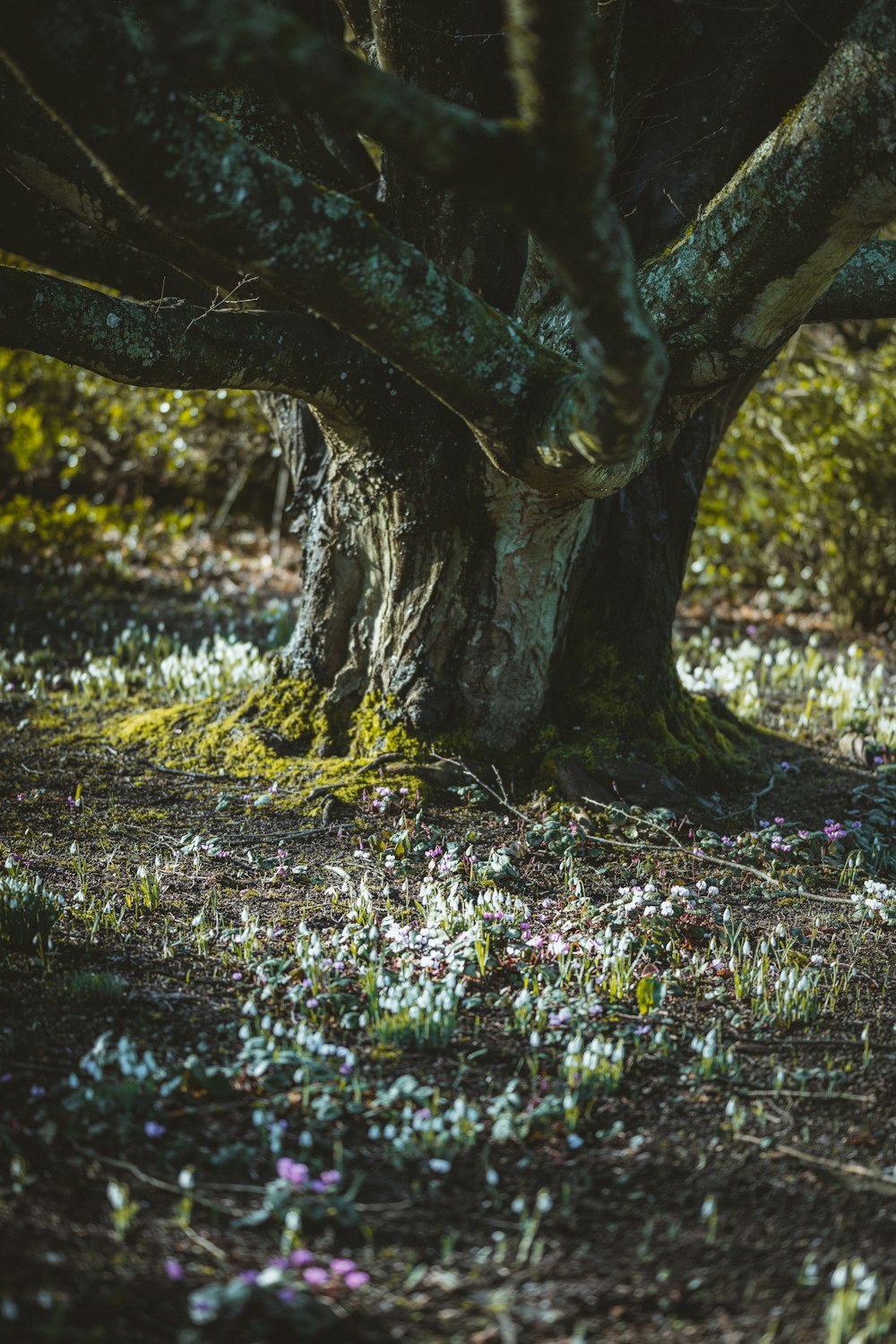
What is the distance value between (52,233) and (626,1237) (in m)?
4.01

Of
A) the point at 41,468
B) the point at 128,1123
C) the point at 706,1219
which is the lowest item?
the point at 128,1123

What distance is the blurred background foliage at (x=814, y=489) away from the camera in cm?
818

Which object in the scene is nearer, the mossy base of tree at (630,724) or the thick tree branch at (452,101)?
the thick tree branch at (452,101)

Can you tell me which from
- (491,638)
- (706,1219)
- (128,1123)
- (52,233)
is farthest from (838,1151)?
(52,233)

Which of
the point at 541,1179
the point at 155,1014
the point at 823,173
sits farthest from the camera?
the point at 823,173

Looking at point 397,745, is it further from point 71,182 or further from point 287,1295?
point 287,1295

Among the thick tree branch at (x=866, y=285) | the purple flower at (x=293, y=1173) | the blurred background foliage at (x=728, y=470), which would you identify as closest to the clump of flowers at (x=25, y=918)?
the purple flower at (x=293, y=1173)

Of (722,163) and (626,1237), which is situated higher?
(722,163)

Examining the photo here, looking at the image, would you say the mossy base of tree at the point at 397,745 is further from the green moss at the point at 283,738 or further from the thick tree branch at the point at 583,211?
the thick tree branch at the point at 583,211

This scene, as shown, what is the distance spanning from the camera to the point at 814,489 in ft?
27.5

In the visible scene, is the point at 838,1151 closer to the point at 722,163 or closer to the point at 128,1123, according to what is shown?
the point at 128,1123

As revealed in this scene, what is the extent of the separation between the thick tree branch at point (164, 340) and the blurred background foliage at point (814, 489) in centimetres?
539

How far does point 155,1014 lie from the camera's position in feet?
9.41

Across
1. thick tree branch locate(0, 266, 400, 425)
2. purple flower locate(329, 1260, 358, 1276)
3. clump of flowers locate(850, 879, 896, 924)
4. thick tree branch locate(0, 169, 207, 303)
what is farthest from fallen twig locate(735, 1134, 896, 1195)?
thick tree branch locate(0, 169, 207, 303)
